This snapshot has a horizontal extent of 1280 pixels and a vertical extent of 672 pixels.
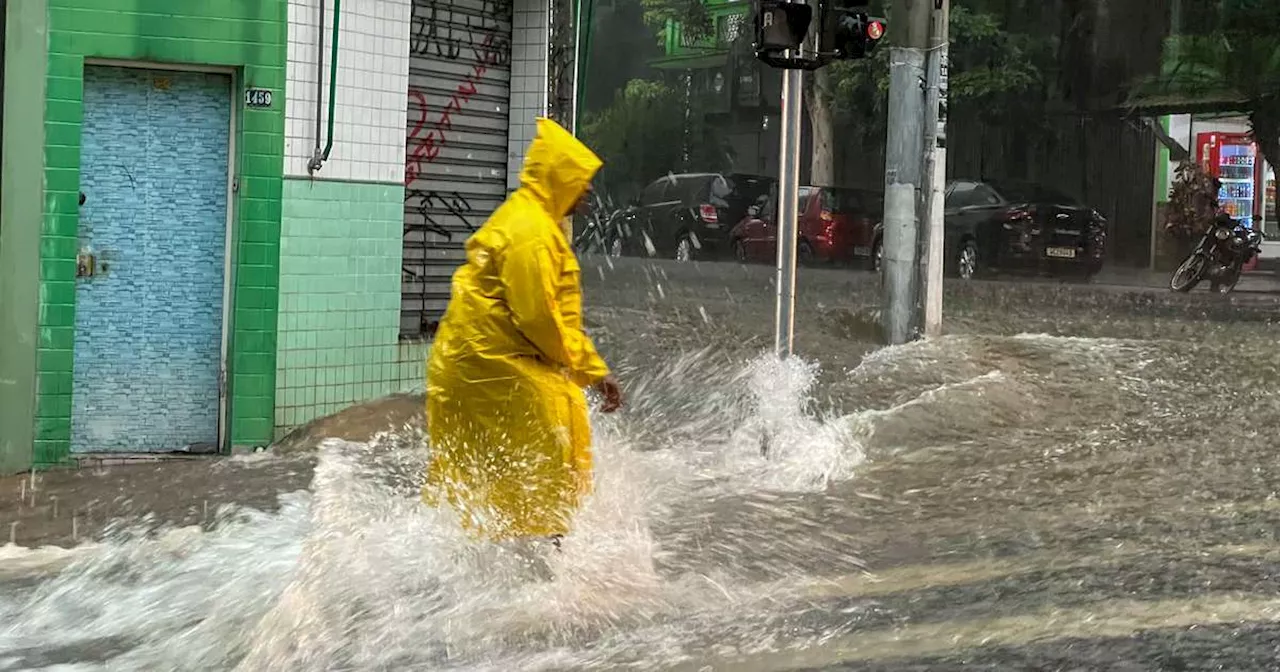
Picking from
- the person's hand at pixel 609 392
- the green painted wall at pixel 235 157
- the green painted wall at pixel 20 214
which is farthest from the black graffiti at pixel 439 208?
the person's hand at pixel 609 392

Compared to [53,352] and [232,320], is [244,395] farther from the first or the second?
[53,352]

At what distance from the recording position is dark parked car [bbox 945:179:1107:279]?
23.6 metres

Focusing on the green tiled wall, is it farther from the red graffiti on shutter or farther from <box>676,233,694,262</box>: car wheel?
<box>676,233,694,262</box>: car wheel

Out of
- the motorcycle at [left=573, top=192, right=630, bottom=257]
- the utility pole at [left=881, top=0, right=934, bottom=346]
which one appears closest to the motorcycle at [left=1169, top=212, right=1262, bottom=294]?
the utility pole at [left=881, top=0, right=934, bottom=346]

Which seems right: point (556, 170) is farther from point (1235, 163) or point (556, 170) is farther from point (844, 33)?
point (1235, 163)

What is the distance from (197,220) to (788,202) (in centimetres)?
398

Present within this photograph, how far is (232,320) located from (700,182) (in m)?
16.6

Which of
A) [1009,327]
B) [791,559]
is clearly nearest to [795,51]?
[791,559]

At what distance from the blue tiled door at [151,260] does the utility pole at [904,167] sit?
21.5 ft

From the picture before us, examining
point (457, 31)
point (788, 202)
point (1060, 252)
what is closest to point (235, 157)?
point (457, 31)

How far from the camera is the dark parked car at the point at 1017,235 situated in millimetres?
23609

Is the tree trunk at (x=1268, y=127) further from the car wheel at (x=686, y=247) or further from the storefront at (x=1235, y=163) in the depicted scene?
the car wheel at (x=686, y=247)

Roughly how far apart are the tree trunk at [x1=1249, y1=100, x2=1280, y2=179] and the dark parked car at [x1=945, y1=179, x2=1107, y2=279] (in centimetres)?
280

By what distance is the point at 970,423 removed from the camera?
447 inches
